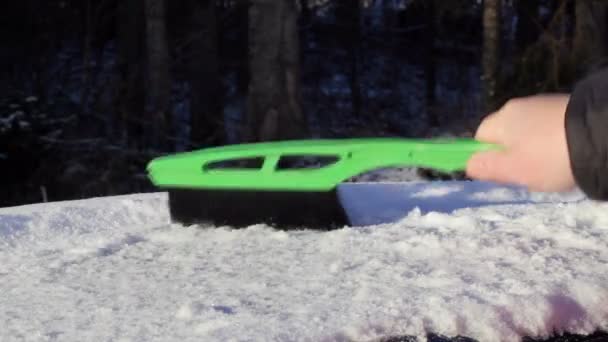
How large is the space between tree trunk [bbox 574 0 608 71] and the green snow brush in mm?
8351

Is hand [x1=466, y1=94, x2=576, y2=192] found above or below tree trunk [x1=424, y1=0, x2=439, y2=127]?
above

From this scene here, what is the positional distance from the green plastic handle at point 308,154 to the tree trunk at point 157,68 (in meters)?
11.9

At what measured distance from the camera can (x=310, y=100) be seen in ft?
73.1

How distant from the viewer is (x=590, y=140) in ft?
5.78

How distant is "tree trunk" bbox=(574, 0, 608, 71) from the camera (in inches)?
421

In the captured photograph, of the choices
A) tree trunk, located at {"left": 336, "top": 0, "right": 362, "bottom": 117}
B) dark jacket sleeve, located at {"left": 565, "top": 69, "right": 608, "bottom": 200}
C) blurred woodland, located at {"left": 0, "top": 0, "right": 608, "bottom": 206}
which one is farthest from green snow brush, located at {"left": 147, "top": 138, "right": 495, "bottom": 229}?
tree trunk, located at {"left": 336, "top": 0, "right": 362, "bottom": 117}

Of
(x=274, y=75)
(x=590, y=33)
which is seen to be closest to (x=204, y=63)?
(x=274, y=75)

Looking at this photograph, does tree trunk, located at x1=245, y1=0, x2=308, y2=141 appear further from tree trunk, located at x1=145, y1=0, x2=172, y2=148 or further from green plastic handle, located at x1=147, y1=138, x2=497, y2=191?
green plastic handle, located at x1=147, y1=138, x2=497, y2=191

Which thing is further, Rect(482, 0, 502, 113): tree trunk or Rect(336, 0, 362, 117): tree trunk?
Rect(336, 0, 362, 117): tree trunk

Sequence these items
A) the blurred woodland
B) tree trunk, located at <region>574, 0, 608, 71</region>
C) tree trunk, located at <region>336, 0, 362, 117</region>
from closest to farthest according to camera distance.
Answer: tree trunk, located at <region>574, 0, 608, 71</region>
the blurred woodland
tree trunk, located at <region>336, 0, 362, 117</region>

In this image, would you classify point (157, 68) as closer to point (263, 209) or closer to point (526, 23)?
point (526, 23)

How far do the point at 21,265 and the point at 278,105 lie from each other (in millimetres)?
9148

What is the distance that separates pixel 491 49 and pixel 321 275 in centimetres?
1015

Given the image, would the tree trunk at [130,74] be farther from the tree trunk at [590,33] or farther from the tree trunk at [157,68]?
the tree trunk at [590,33]
